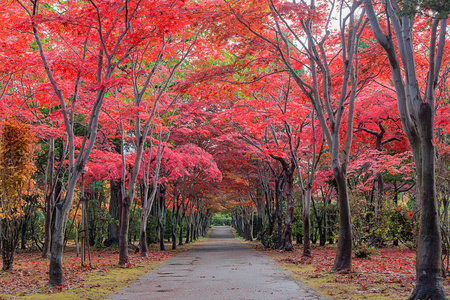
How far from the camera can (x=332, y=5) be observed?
980 cm

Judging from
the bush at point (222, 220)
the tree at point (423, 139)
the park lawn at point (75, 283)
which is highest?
the tree at point (423, 139)

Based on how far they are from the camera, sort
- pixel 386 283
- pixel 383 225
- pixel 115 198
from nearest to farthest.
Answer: pixel 386 283 → pixel 383 225 → pixel 115 198

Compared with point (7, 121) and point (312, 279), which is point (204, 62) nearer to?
point (7, 121)

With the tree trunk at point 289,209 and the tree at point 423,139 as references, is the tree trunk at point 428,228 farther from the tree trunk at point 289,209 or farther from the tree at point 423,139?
the tree trunk at point 289,209

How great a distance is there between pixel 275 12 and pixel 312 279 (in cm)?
617

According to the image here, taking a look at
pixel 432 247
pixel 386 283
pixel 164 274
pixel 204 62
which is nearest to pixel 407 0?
pixel 432 247

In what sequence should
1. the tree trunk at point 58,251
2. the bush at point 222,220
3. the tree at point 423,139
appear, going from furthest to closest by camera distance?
the bush at point 222,220, the tree trunk at point 58,251, the tree at point 423,139

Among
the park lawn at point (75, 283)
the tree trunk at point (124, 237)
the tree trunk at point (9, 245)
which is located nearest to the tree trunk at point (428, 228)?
the park lawn at point (75, 283)

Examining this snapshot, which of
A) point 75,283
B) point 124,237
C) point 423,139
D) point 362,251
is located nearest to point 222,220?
point 362,251

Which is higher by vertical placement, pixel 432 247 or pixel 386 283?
pixel 432 247

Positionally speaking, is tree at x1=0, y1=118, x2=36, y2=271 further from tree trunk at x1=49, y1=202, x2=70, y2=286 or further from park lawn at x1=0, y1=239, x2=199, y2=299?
tree trunk at x1=49, y1=202, x2=70, y2=286

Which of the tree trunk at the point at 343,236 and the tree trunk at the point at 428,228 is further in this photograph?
the tree trunk at the point at 343,236

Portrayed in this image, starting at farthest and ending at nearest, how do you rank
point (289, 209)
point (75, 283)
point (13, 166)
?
point (289, 209) < point (13, 166) < point (75, 283)

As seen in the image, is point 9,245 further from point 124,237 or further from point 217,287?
point 217,287
